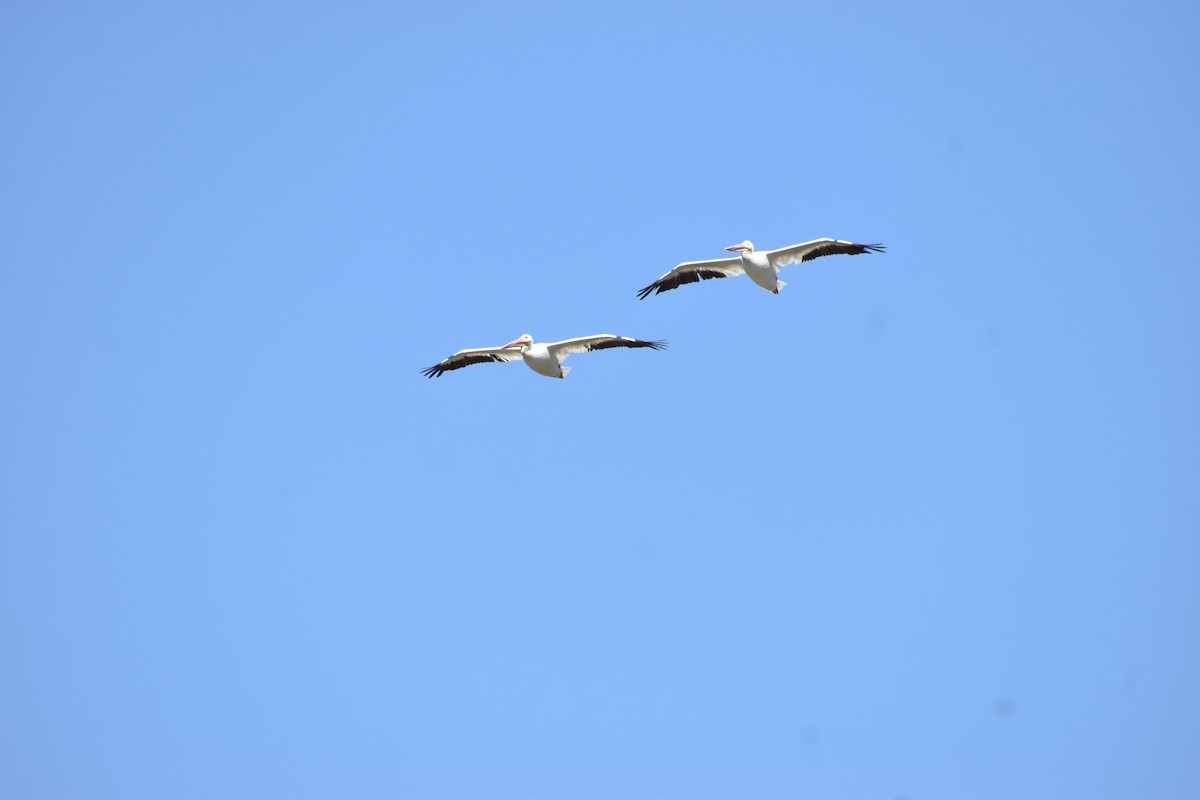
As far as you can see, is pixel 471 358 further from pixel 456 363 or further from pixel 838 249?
pixel 838 249

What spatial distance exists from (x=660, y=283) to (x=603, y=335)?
76.0 inches

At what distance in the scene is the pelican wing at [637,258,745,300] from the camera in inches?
1204

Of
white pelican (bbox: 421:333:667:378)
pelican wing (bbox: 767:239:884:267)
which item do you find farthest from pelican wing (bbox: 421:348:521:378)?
pelican wing (bbox: 767:239:884:267)

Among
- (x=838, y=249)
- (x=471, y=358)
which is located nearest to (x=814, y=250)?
(x=838, y=249)

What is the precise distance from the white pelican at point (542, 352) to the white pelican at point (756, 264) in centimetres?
148

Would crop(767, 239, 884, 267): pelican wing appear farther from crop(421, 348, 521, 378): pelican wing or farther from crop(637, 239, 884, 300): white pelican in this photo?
Answer: crop(421, 348, 521, 378): pelican wing

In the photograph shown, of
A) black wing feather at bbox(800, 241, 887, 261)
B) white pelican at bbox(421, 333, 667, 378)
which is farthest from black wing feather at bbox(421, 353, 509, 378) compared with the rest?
black wing feather at bbox(800, 241, 887, 261)

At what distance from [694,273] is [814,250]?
232cm

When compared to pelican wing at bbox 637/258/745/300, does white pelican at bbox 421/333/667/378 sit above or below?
below

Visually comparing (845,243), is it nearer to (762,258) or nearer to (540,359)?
(762,258)

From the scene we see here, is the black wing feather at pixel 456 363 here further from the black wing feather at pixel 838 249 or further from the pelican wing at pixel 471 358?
the black wing feather at pixel 838 249

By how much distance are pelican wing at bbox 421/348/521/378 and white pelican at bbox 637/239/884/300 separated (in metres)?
2.60

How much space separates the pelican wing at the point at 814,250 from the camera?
29672 millimetres

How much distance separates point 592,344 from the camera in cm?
2970
